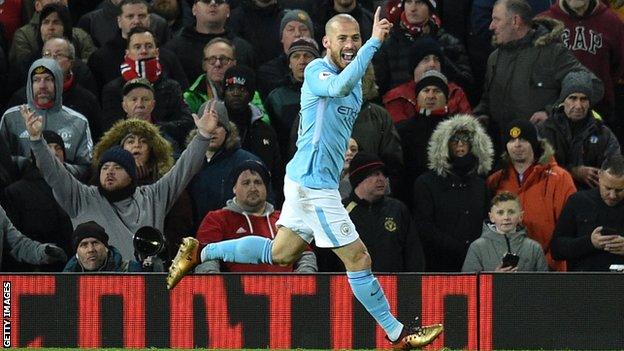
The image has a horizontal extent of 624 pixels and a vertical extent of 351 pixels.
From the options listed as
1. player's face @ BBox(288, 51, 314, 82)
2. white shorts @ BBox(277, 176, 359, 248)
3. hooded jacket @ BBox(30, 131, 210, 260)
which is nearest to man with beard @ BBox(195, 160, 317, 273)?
hooded jacket @ BBox(30, 131, 210, 260)

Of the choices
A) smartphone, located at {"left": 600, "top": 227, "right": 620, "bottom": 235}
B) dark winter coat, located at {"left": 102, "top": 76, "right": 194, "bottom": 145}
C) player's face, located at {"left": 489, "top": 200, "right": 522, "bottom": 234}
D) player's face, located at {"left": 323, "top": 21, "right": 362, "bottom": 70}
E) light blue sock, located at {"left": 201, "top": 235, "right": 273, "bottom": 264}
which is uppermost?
player's face, located at {"left": 323, "top": 21, "right": 362, "bottom": 70}

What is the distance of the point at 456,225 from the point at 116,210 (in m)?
2.66

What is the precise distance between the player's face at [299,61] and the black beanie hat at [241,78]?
46 cm

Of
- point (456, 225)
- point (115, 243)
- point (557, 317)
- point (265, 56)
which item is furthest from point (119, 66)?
point (557, 317)

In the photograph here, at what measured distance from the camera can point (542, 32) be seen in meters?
13.4

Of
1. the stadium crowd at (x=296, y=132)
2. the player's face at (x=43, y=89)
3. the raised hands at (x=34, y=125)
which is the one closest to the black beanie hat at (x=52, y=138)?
the stadium crowd at (x=296, y=132)

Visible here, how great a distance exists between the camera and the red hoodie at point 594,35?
45.7 ft

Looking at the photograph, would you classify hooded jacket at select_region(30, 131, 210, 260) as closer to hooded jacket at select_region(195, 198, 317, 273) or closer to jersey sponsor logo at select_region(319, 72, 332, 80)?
hooded jacket at select_region(195, 198, 317, 273)

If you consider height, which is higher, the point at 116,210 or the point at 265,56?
the point at 265,56

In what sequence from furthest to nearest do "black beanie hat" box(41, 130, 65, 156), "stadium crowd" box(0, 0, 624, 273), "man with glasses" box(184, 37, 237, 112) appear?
"man with glasses" box(184, 37, 237, 112) → "black beanie hat" box(41, 130, 65, 156) → "stadium crowd" box(0, 0, 624, 273)

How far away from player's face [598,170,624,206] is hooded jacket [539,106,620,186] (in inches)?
47.0

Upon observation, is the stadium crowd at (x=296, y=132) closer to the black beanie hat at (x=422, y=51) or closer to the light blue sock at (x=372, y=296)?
the black beanie hat at (x=422, y=51)

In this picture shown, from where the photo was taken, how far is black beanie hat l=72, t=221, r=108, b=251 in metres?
10.9

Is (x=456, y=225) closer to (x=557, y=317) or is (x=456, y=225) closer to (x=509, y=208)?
(x=509, y=208)
